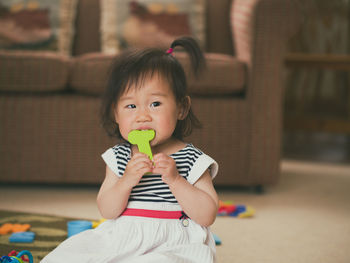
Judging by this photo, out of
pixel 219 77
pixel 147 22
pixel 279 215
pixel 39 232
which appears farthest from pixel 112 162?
pixel 147 22

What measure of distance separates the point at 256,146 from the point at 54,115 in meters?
0.75

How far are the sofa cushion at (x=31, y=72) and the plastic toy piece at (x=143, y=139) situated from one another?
0.98 metres

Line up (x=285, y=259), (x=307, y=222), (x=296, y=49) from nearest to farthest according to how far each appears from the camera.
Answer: (x=285, y=259), (x=307, y=222), (x=296, y=49)

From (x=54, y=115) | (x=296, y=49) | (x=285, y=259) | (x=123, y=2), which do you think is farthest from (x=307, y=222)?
(x=296, y=49)

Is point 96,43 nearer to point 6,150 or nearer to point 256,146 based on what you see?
point 6,150

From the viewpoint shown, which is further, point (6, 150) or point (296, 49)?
point (296, 49)

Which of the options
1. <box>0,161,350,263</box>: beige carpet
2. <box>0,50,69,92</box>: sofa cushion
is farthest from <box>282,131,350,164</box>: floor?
<box>0,50,69,92</box>: sofa cushion

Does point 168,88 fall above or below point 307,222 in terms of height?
above

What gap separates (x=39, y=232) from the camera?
4.38 feet

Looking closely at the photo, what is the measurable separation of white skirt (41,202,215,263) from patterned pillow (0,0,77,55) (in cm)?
145

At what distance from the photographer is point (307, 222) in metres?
1.56

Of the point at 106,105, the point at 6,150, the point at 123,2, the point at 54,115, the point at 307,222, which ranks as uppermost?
the point at 123,2

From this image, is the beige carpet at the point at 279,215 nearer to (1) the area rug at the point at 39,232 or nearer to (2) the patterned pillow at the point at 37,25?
(1) the area rug at the point at 39,232

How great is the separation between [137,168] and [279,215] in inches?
33.5
